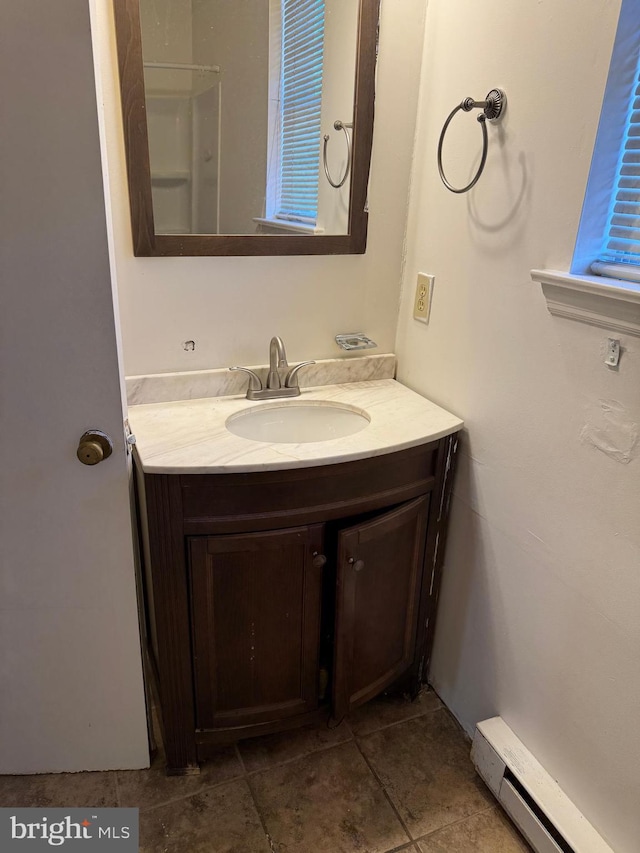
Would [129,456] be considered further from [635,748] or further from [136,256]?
[635,748]

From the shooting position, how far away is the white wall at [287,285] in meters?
1.47

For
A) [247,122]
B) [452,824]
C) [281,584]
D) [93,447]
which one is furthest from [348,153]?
[452,824]

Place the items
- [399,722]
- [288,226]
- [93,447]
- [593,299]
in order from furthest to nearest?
[399,722], [288,226], [93,447], [593,299]

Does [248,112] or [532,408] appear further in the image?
[248,112]

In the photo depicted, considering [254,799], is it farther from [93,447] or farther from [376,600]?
[93,447]

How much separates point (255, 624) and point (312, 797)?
0.46 metres

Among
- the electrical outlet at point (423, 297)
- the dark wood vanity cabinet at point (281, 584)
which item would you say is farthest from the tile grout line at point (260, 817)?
the electrical outlet at point (423, 297)

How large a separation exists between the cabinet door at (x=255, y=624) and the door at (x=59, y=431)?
0.17 metres

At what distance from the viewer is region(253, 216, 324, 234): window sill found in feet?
4.99

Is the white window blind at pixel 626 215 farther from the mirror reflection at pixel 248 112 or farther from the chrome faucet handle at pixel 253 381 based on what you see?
the chrome faucet handle at pixel 253 381

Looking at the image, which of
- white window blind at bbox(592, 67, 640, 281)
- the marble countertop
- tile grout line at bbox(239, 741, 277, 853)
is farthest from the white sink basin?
tile grout line at bbox(239, 741, 277, 853)

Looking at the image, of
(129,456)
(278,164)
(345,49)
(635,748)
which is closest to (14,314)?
(129,456)

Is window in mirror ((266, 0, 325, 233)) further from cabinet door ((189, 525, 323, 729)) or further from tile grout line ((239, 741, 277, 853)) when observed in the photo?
tile grout line ((239, 741, 277, 853))

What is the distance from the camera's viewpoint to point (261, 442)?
1.35m
